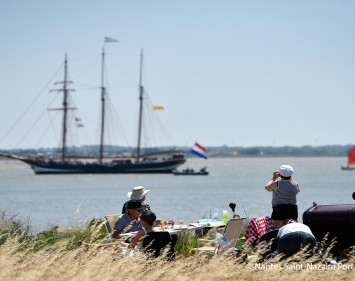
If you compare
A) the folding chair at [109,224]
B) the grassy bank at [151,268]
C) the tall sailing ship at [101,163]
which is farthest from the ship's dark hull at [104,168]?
the grassy bank at [151,268]

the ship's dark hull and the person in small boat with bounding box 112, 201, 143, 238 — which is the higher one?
the person in small boat with bounding box 112, 201, 143, 238

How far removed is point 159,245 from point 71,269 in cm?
212

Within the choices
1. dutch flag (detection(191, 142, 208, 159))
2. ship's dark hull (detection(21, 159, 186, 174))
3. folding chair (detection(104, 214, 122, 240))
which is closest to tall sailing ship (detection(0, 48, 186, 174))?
ship's dark hull (detection(21, 159, 186, 174))

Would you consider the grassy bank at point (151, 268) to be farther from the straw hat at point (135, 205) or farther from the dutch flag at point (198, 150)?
the dutch flag at point (198, 150)

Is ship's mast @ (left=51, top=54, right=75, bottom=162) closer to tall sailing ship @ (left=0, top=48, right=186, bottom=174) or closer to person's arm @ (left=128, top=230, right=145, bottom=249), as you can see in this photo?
tall sailing ship @ (left=0, top=48, right=186, bottom=174)

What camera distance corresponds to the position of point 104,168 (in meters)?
135

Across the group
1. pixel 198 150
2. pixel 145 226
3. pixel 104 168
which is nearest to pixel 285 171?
pixel 145 226

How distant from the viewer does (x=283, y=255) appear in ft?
35.5

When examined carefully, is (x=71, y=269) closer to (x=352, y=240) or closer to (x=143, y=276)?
(x=143, y=276)

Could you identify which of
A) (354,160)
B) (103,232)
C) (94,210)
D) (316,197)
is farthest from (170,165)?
(103,232)

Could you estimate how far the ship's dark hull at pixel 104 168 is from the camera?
133 metres

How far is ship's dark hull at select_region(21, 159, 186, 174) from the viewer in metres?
133

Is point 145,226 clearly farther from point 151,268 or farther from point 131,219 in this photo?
point 131,219

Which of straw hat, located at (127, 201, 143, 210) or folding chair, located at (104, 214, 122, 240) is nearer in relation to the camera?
straw hat, located at (127, 201, 143, 210)
